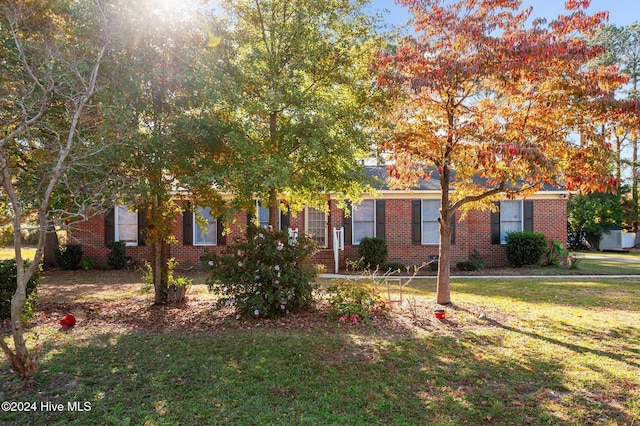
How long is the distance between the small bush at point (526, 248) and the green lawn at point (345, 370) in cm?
721

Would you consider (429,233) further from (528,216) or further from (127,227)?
(127,227)

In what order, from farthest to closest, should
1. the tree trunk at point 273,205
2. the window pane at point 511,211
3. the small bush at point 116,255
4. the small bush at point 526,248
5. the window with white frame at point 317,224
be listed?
the window with white frame at point 317,224 < the window pane at point 511,211 < the small bush at point 116,255 < the small bush at point 526,248 < the tree trunk at point 273,205

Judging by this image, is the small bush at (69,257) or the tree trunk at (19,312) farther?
the small bush at (69,257)

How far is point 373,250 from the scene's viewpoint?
14.9m

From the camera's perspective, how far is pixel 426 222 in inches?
625

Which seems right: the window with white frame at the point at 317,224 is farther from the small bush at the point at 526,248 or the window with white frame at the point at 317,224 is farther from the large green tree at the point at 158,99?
the large green tree at the point at 158,99

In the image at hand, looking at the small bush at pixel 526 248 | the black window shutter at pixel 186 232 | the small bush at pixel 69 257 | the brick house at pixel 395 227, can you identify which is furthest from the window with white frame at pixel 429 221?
the small bush at pixel 69 257

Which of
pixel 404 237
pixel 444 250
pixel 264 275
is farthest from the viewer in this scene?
pixel 404 237

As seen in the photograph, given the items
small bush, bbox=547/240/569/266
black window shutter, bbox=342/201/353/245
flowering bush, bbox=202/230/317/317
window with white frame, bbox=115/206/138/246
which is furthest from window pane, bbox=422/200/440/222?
window with white frame, bbox=115/206/138/246

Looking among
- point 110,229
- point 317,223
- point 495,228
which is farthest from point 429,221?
point 110,229

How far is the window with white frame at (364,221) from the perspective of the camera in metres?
15.9

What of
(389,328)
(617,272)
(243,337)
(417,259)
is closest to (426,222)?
(417,259)

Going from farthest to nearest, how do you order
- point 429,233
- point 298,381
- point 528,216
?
point 528,216 < point 429,233 < point 298,381

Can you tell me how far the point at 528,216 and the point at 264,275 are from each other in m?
12.2
